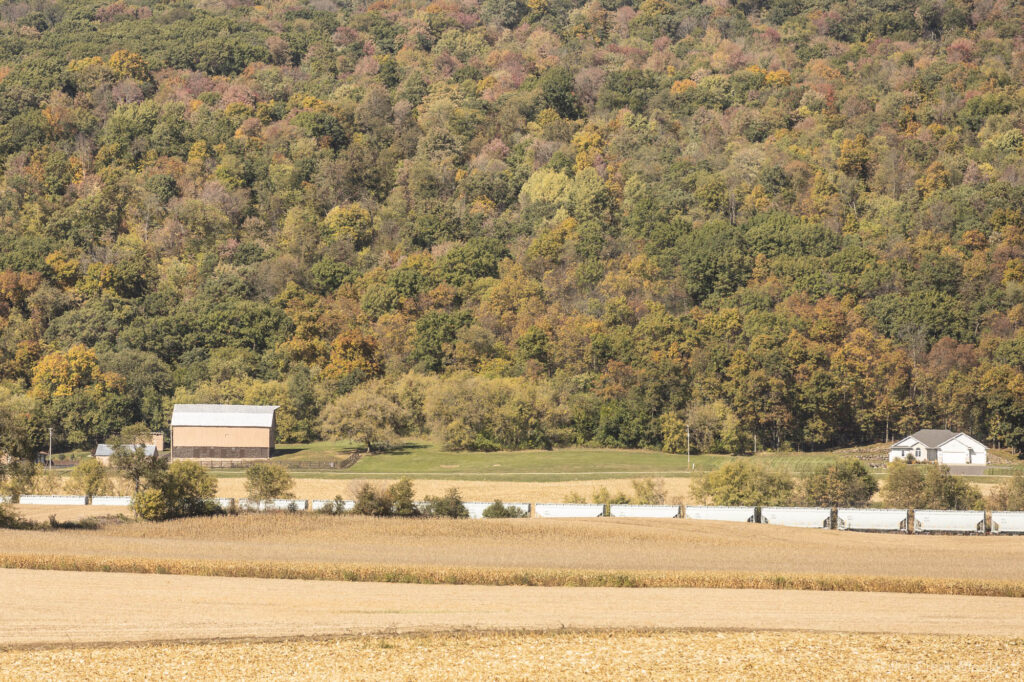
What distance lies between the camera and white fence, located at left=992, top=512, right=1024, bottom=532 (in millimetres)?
70188

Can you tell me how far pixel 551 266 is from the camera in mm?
158125

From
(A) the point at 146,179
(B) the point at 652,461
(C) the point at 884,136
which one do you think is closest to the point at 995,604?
(B) the point at 652,461

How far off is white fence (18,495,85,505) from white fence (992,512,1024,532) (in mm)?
56473

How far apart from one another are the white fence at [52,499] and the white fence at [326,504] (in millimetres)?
16481

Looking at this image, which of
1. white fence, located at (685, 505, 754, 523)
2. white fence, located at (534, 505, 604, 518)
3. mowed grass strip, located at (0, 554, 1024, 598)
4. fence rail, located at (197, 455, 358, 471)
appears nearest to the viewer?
mowed grass strip, located at (0, 554, 1024, 598)

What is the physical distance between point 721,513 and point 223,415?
57786 mm

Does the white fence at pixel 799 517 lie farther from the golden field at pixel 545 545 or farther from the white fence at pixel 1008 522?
the white fence at pixel 1008 522

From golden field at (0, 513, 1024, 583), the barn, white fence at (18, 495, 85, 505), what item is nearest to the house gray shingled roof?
golden field at (0, 513, 1024, 583)

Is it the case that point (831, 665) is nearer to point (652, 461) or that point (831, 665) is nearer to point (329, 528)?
point (329, 528)

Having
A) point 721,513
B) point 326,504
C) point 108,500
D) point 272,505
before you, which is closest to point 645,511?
point 721,513

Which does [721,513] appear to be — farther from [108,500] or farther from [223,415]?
[223,415]

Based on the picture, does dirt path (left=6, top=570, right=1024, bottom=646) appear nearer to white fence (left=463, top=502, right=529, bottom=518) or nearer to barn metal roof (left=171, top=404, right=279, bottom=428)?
white fence (left=463, top=502, right=529, bottom=518)

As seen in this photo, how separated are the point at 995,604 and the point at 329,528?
34.1 metres

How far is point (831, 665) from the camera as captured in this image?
3425cm
